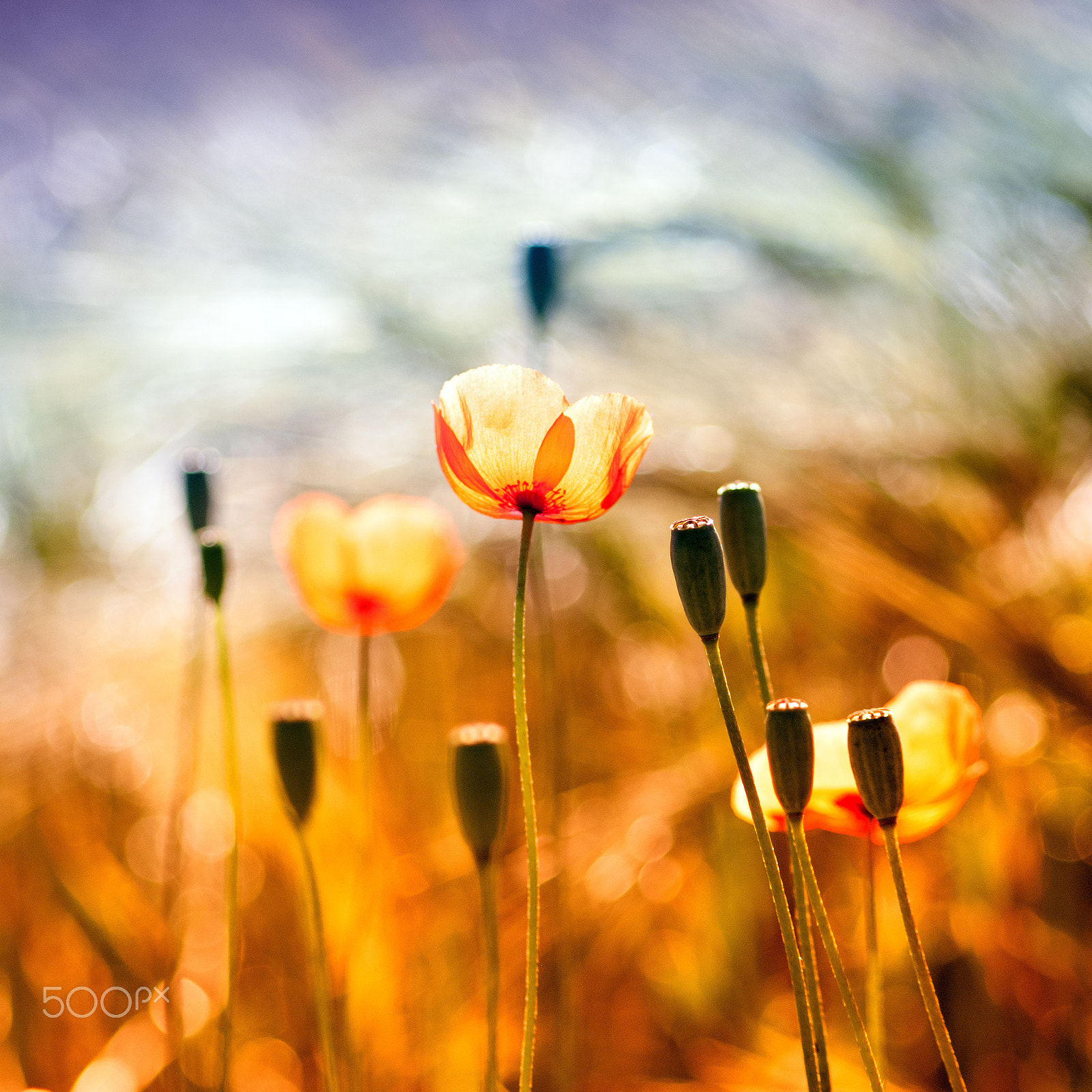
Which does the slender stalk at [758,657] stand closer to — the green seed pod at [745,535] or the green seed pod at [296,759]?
the green seed pod at [745,535]

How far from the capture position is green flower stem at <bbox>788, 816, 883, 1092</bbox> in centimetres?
26

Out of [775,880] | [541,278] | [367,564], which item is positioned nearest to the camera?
[775,880]

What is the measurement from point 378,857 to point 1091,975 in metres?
0.48

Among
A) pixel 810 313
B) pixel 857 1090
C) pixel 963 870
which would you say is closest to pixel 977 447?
pixel 810 313

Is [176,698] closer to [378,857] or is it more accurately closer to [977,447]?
[378,857]

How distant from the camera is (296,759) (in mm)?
385

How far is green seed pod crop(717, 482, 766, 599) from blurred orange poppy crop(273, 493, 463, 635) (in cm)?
29

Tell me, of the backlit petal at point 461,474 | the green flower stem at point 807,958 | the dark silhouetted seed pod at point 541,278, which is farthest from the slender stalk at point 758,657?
the dark silhouetted seed pod at point 541,278

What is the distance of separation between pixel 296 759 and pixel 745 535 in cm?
20

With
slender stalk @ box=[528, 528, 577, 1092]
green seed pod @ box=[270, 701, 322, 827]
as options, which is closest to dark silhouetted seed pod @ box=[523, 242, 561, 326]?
slender stalk @ box=[528, 528, 577, 1092]

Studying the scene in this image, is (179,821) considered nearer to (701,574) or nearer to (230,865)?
(230,865)

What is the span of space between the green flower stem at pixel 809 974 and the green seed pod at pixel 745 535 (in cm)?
9

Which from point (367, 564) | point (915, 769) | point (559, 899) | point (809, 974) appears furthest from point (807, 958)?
point (367, 564)

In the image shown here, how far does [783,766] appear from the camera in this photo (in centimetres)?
27
